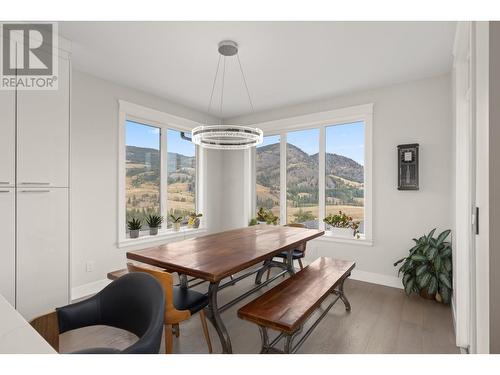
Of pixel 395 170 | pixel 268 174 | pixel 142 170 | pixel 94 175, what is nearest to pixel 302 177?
pixel 268 174

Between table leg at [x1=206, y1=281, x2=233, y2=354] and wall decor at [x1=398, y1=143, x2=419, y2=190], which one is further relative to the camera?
wall decor at [x1=398, y1=143, x2=419, y2=190]

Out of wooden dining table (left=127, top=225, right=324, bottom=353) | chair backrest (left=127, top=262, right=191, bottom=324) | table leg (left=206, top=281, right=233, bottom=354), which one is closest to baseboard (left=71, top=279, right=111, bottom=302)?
wooden dining table (left=127, top=225, right=324, bottom=353)

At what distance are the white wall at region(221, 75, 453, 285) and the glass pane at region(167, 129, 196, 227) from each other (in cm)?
242

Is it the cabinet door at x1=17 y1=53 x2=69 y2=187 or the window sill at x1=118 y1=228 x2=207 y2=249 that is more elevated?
the cabinet door at x1=17 y1=53 x2=69 y2=187

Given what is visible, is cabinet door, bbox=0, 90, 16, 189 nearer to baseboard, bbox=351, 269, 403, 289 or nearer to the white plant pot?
the white plant pot

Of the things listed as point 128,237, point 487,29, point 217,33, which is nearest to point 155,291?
point 487,29

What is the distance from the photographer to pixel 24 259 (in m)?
2.15

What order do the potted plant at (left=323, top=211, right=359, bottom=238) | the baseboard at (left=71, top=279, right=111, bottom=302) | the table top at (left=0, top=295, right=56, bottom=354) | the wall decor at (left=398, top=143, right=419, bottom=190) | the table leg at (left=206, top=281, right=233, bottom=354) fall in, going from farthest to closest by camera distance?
the potted plant at (left=323, top=211, right=359, bottom=238)
the wall decor at (left=398, top=143, right=419, bottom=190)
the baseboard at (left=71, top=279, right=111, bottom=302)
the table leg at (left=206, top=281, right=233, bottom=354)
the table top at (left=0, top=295, right=56, bottom=354)

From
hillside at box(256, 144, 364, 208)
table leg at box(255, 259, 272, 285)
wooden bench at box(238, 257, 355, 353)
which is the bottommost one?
table leg at box(255, 259, 272, 285)

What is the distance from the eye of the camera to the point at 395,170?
3.30 meters

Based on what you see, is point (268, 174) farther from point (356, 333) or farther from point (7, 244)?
point (7, 244)

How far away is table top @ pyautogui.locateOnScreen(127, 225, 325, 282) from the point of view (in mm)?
1706

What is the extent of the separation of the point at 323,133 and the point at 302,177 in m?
0.78

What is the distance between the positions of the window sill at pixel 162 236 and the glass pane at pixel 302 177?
1.64m
